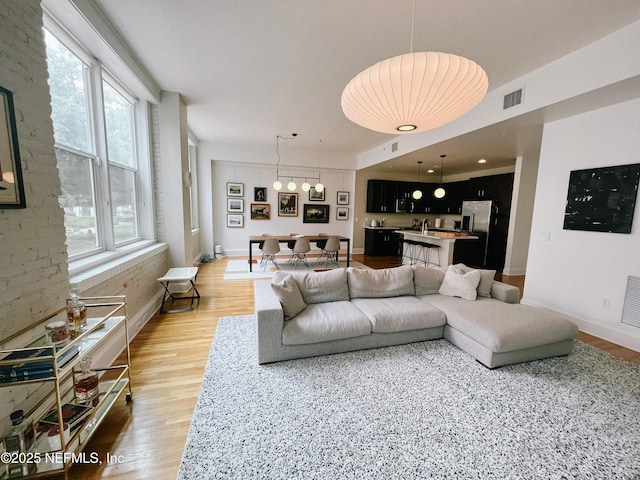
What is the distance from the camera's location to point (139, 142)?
3.71 m

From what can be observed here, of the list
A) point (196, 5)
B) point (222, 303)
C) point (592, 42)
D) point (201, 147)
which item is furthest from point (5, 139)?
point (201, 147)

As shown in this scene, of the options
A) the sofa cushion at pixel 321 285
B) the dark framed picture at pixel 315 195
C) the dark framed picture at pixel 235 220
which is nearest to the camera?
the sofa cushion at pixel 321 285

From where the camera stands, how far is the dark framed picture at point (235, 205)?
288 inches

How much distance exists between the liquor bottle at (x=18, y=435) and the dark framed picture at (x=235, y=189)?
650cm

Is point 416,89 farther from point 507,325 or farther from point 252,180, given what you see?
point 252,180

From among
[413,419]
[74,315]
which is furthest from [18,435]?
[413,419]

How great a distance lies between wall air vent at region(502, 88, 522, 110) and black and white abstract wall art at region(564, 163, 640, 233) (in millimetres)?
1189

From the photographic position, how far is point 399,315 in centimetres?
264

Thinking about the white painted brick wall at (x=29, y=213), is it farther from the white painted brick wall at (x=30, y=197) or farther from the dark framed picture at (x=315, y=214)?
the dark framed picture at (x=315, y=214)

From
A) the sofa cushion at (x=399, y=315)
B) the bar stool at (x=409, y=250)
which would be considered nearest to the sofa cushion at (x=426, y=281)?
the sofa cushion at (x=399, y=315)

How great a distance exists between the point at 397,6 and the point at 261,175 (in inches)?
233

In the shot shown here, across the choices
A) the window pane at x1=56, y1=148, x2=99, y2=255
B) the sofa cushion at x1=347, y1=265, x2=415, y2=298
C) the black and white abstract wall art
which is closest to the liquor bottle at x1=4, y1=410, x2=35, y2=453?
the window pane at x1=56, y1=148, x2=99, y2=255

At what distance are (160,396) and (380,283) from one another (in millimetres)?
2407

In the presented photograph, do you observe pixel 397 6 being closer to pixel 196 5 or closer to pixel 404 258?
pixel 196 5
